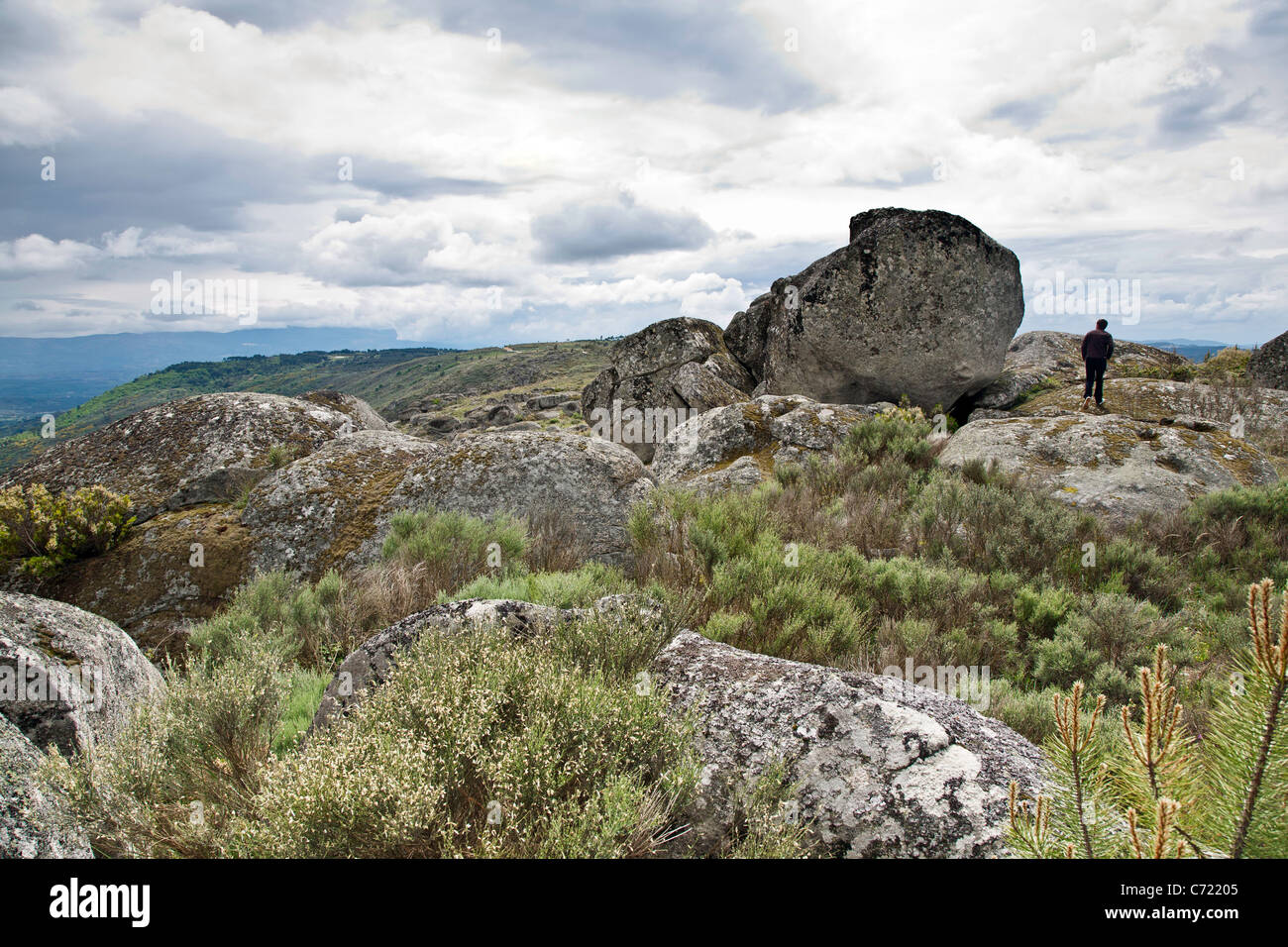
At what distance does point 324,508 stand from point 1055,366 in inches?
883

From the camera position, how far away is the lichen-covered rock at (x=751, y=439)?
386 inches

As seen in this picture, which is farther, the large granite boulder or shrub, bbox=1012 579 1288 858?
the large granite boulder

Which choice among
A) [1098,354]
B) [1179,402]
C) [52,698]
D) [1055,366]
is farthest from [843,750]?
[1055,366]

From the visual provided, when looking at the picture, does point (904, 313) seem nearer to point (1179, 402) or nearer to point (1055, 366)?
point (1179, 402)

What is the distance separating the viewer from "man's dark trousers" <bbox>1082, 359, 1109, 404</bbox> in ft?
46.6

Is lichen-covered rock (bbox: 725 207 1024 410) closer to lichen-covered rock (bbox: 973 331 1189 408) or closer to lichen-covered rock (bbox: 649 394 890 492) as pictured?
lichen-covered rock (bbox: 973 331 1189 408)

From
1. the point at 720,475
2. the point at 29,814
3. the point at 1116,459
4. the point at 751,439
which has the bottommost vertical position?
the point at 29,814

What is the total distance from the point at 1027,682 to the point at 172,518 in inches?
339

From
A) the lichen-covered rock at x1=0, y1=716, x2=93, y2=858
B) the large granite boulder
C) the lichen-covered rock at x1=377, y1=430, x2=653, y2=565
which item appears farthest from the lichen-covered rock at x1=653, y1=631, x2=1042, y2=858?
the lichen-covered rock at x1=377, y1=430, x2=653, y2=565

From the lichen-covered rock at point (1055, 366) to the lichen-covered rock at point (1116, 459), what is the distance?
23.9 ft

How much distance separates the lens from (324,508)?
22.8 feet

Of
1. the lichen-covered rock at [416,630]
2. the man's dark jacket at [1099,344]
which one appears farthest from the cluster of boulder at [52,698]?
the man's dark jacket at [1099,344]

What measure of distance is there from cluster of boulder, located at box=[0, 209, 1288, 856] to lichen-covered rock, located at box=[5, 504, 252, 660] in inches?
0.9

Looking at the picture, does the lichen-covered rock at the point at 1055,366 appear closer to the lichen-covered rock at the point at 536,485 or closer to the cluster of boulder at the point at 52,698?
the lichen-covered rock at the point at 536,485
